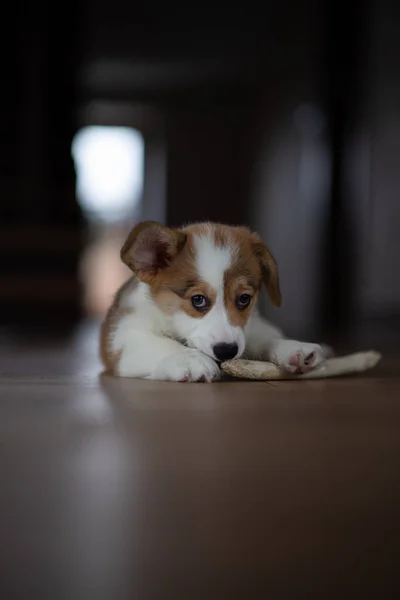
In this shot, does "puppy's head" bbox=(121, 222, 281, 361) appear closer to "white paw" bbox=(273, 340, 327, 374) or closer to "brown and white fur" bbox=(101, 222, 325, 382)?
"brown and white fur" bbox=(101, 222, 325, 382)

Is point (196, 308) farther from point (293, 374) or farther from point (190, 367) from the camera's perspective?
point (293, 374)

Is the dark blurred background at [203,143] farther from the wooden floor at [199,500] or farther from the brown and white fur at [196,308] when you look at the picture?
the wooden floor at [199,500]

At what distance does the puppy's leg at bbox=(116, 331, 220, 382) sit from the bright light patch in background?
617 centimetres

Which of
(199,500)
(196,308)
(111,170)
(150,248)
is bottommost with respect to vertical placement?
(199,500)

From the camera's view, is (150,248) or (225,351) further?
(150,248)

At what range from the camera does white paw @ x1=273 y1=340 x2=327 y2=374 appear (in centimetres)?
180

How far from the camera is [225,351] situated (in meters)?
1.72

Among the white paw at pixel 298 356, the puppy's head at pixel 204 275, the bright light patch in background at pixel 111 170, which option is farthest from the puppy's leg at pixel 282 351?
the bright light patch in background at pixel 111 170

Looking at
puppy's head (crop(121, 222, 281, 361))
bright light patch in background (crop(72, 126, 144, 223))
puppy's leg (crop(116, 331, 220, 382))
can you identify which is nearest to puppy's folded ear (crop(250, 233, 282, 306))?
puppy's head (crop(121, 222, 281, 361))

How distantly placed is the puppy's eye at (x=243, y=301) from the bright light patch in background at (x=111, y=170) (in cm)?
626

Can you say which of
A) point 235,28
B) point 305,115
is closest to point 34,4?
point 235,28

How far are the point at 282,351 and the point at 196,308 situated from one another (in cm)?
23

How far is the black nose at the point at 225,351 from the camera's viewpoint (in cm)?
171

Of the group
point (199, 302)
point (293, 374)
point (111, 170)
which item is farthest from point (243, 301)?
point (111, 170)
